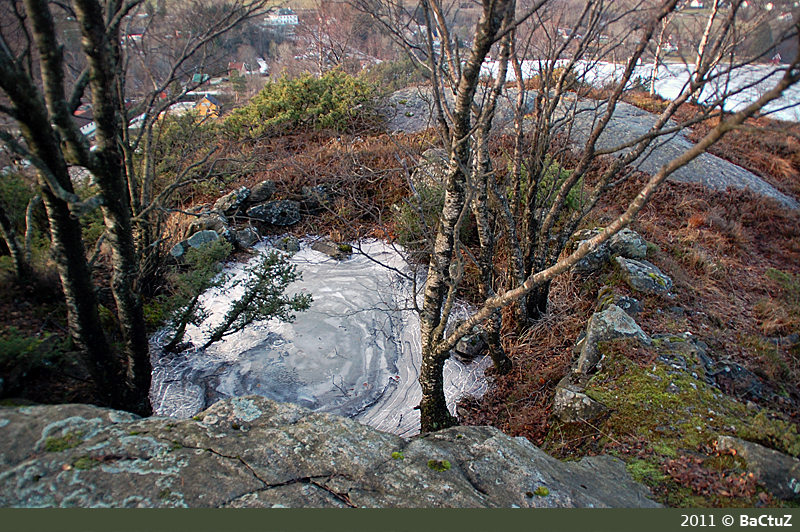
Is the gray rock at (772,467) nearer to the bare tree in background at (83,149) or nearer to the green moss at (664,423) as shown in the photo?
the green moss at (664,423)

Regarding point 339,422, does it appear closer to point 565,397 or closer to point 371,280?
point 565,397

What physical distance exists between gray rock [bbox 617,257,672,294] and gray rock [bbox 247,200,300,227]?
185 inches

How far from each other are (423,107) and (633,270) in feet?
24.1

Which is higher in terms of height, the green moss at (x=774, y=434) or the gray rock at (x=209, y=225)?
the gray rock at (x=209, y=225)

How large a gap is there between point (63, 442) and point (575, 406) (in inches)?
119

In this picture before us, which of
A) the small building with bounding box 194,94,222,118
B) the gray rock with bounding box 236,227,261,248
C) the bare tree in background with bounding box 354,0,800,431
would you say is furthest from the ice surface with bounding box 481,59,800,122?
the gray rock with bounding box 236,227,261,248

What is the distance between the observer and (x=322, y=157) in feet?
25.5

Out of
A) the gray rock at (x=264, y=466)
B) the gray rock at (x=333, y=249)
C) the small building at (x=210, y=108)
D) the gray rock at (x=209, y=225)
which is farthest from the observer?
the gray rock at (x=333, y=249)

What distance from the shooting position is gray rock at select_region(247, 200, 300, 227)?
6.50 metres

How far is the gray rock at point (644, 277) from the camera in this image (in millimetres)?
4391

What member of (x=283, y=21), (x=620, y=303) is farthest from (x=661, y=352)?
(x=283, y=21)

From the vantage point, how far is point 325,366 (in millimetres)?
4105

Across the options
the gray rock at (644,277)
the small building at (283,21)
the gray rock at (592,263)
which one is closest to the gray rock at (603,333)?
the gray rock at (644,277)

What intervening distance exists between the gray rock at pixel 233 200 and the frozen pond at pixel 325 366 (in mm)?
1874
